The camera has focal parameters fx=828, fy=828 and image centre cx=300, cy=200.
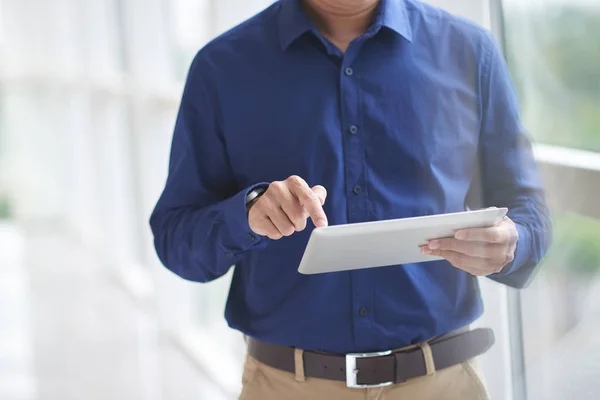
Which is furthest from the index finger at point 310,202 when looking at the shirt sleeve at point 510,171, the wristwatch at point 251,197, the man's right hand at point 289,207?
the shirt sleeve at point 510,171

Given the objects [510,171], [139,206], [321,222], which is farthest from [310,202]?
[139,206]

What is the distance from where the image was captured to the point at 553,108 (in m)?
1.16

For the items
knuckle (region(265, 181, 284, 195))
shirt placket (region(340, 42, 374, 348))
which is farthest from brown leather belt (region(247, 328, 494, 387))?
knuckle (region(265, 181, 284, 195))

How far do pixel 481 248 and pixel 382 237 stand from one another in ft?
0.51

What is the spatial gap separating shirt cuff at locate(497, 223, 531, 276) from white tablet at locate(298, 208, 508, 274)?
0.11 metres

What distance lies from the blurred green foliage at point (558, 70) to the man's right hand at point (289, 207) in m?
0.33

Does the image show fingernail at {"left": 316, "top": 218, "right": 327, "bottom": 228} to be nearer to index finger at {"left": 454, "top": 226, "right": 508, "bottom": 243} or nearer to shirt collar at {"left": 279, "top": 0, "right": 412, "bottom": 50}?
index finger at {"left": 454, "top": 226, "right": 508, "bottom": 243}

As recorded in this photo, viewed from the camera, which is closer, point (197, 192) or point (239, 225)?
point (239, 225)

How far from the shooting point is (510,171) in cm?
124

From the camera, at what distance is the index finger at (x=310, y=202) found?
45.0 inches

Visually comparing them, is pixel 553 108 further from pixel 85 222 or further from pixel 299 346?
pixel 85 222

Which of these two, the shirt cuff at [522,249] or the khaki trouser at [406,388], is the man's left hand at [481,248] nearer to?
the shirt cuff at [522,249]

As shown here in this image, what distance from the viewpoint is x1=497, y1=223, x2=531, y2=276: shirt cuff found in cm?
119

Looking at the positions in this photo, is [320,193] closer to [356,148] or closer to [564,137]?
[356,148]
